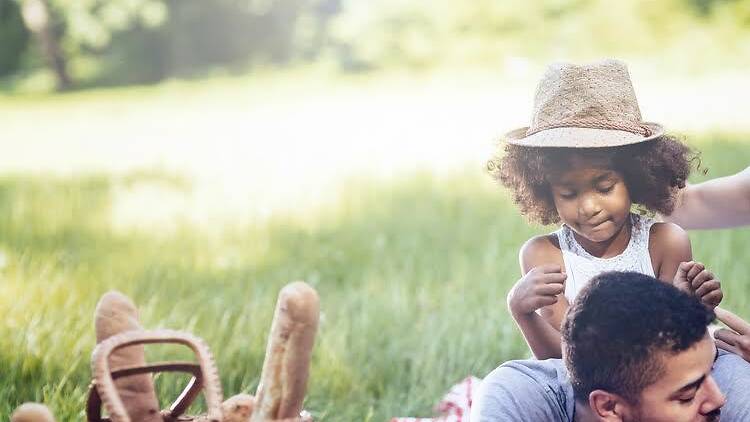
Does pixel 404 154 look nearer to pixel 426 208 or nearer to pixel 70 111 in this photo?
pixel 426 208

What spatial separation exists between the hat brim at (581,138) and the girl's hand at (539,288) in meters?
0.25

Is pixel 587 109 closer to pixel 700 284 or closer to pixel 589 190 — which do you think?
pixel 589 190

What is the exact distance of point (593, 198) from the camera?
2088mm

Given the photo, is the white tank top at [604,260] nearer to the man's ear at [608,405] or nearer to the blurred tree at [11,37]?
the man's ear at [608,405]

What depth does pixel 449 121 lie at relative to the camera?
9.45 meters

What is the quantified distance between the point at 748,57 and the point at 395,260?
8358 millimetres

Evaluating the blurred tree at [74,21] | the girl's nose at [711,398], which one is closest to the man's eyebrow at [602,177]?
the girl's nose at [711,398]

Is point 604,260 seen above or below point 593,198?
below

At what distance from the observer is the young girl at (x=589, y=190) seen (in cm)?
210

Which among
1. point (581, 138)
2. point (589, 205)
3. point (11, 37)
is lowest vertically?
point (11, 37)

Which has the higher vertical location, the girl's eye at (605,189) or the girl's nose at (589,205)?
the girl's eye at (605,189)

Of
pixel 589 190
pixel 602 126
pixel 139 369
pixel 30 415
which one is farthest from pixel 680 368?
pixel 30 415

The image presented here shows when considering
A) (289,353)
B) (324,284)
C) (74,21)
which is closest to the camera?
(289,353)

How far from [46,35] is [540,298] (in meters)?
15.9
